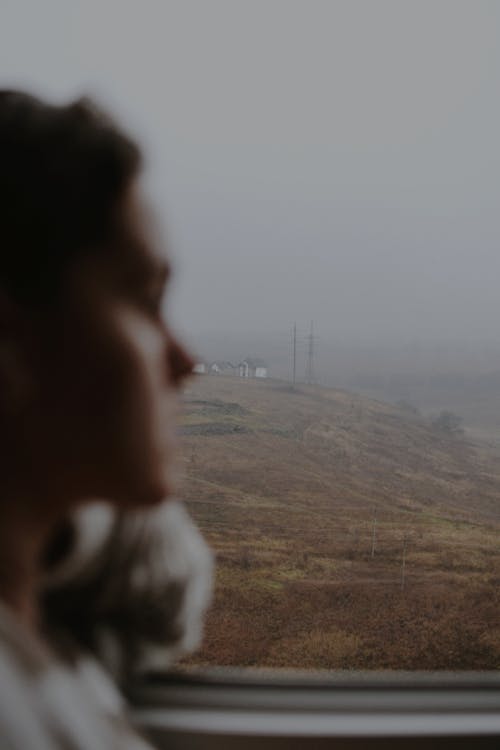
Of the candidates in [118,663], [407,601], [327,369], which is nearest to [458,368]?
A: [327,369]

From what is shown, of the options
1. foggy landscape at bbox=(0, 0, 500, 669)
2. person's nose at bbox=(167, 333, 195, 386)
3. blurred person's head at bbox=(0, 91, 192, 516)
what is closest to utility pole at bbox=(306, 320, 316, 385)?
foggy landscape at bbox=(0, 0, 500, 669)

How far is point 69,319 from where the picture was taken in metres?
0.56

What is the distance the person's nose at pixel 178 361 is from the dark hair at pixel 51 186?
0.13m

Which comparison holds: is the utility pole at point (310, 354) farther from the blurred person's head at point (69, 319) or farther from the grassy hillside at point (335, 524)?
the blurred person's head at point (69, 319)

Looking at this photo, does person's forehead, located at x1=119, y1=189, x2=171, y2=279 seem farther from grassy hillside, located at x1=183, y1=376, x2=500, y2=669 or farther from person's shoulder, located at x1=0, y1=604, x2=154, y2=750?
grassy hillside, located at x1=183, y1=376, x2=500, y2=669

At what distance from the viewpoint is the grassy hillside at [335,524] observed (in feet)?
11.7

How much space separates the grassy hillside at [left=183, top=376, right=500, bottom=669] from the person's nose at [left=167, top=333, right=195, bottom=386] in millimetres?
2391

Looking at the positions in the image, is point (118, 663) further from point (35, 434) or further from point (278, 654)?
point (278, 654)

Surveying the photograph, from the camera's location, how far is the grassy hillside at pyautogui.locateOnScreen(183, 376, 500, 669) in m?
3.57

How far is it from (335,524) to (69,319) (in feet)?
14.1

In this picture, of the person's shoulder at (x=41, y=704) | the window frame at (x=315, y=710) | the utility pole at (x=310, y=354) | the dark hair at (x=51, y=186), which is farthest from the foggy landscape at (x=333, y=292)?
the person's shoulder at (x=41, y=704)

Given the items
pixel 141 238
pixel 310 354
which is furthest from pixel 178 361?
pixel 310 354

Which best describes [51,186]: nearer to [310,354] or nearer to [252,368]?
[252,368]

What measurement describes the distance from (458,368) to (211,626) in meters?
1.57
